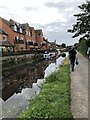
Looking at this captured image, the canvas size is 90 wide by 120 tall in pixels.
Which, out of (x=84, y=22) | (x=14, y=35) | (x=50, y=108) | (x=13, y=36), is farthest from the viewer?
(x=14, y=35)

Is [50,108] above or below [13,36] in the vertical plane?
below

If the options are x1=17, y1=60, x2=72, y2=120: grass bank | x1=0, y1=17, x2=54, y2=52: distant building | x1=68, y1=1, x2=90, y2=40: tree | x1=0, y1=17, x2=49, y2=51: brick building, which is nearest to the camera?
x1=17, y1=60, x2=72, y2=120: grass bank

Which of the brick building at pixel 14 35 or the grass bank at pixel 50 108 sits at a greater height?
the brick building at pixel 14 35

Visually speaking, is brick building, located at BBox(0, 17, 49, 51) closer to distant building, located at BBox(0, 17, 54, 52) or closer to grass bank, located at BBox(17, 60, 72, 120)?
distant building, located at BBox(0, 17, 54, 52)

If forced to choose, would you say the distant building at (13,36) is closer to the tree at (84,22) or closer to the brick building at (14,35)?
the brick building at (14,35)

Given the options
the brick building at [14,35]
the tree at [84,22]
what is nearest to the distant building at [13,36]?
the brick building at [14,35]

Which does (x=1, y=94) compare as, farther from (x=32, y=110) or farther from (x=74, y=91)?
(x=32, y=110)

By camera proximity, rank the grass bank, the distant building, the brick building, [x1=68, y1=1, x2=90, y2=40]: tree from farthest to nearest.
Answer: the brick building, the distant building, [x1=68, y1=1, x2=90, y2=40]: tree, the grass bank

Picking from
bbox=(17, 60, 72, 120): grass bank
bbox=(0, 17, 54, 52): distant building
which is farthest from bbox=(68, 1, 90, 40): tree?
bbox=(17, 60, 72, 120): grass bank

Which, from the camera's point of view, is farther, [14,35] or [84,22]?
[14,35]

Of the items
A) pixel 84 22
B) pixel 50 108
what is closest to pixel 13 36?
pixel 84 22

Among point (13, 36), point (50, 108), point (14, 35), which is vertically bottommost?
→ point (50, 108)

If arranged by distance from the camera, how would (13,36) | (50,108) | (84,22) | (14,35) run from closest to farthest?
(50,108) < (84,22) < (13,36) < (14,35)

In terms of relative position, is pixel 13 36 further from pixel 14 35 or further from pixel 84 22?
pixel 84 22
